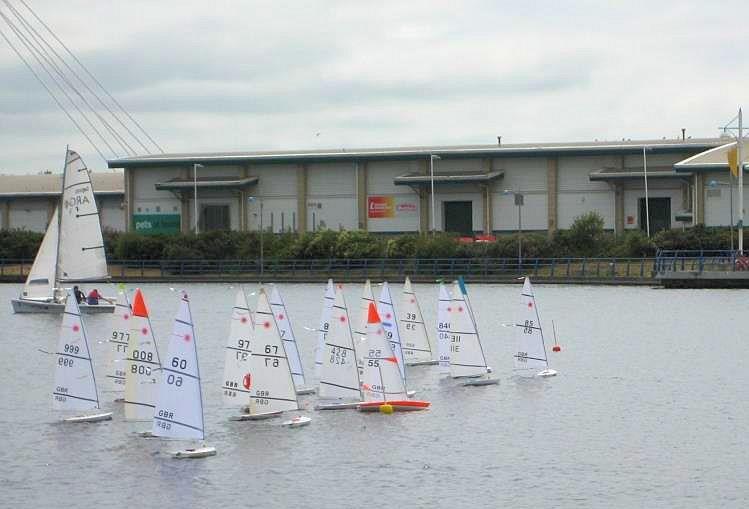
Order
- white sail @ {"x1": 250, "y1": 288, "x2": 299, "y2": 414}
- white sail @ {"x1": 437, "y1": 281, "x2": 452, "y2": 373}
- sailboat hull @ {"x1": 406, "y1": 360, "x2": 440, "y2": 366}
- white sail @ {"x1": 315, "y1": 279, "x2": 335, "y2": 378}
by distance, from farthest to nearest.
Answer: sailboat hull @ {"x1": 406, "y1": 360, "x2": 440, "y2": 366} → white sail @ {"x1": 437, "y1": 281, "x2": 452, "y2": 373} → white sail @ {"x1": 315, "y1": 279, "x2": 335, "y2": 378} → white sail @ {"x1": 250, "y1": 288, "x2": 299, "y2": 414}

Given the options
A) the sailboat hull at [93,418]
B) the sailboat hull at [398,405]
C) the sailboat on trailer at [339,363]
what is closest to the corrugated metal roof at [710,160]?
the sailboat hull at [398,405]

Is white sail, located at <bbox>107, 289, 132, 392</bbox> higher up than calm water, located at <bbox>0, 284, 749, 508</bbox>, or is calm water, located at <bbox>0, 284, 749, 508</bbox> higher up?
white sail, located at <bbox>107, 289, 132, 392</bbox>

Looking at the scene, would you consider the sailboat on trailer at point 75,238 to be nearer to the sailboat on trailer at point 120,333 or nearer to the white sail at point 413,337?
the white sail at point 413,337

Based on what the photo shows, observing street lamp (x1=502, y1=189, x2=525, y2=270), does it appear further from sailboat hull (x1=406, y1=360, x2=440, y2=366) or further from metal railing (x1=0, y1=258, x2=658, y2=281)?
sailboat hull (x1=406, y1=360, x2=440, y2=366)

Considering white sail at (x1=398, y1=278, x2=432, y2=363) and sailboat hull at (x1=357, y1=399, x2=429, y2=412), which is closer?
sailboat hull at (x1=357, y1=399, x2=429, y2=412)

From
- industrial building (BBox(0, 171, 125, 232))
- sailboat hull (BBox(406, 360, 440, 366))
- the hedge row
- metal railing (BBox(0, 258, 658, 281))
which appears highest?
industrial building (BBox(0, 171, 125, 232))

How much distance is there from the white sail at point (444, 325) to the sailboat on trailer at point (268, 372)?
820 cm

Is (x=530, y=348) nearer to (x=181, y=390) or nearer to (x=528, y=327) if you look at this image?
(x=528, y=327)

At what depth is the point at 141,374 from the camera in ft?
101

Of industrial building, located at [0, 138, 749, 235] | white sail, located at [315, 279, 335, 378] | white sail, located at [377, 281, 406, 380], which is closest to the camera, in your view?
white sail, located at [315, 279, 335, 378]

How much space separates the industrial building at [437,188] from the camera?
10012 cm

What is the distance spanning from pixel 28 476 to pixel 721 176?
73416 millimetres

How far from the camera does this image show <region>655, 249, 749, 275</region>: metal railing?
83.7m

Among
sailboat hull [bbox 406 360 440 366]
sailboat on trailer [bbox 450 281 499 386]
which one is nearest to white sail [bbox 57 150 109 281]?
sailboat hull [bbox 406 360 440 366]
